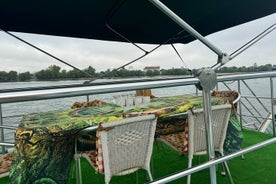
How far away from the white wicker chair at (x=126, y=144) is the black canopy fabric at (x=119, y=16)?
1.13m

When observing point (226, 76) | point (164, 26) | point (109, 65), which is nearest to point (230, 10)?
point (164, 26)

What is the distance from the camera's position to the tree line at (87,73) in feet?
6.59

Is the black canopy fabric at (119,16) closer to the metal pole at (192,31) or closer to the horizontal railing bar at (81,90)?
the metal pole at (192,31)

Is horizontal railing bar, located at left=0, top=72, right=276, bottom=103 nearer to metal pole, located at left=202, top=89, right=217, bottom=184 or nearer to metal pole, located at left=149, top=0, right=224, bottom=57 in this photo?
metal pole, located at left=202, top=89, right=217, bottom=184

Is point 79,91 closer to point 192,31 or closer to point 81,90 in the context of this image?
point 81,90

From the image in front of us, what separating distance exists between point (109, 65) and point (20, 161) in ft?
7.08

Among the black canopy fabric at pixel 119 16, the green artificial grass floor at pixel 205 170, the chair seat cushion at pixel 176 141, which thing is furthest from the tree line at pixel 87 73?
the green artificial grass floor at pixel 205 170

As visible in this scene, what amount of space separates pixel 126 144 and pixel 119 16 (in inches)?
63.5

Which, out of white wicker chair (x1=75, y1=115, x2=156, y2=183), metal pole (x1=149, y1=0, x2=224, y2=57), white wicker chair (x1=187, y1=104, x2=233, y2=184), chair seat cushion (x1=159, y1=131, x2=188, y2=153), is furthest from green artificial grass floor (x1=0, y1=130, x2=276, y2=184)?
metal pole (x1=149, y1=0, x2=224, y2=57)

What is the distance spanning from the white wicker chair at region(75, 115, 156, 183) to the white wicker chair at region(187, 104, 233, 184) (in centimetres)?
37

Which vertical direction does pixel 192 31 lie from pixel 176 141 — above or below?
above

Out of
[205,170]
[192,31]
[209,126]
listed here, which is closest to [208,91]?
[209,126]

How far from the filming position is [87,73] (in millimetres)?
3564

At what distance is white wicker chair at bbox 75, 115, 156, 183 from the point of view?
1.73 metres
